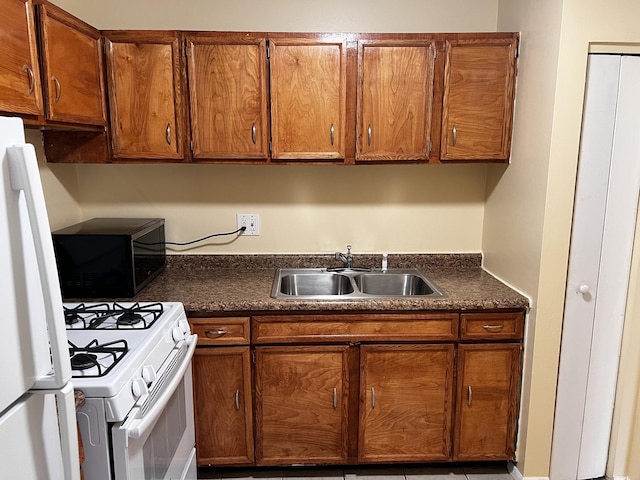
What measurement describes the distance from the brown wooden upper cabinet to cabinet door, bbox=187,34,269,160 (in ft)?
0.26

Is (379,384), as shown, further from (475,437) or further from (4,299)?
(4,299)

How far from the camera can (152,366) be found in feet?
4.49

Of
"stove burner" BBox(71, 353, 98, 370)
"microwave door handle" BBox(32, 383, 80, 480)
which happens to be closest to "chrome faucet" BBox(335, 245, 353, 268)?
Result: "stove burner" BBox(71, 353, 98, 370)

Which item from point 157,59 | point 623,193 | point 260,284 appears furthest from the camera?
point 260,284

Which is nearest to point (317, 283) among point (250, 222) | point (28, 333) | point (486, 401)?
point (250, 222)

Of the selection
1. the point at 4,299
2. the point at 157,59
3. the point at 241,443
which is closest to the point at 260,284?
the point at 241,443

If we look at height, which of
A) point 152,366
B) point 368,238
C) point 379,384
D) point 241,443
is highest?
point 368,238

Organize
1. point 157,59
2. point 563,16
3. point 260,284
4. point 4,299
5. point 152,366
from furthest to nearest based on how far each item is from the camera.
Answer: point 260,284 < point 157,59 < point 563,16 < point 152,366 < point 4,299

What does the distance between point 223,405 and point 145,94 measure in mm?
1432

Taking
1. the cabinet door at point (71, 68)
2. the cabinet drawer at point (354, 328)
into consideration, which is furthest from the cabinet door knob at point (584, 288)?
the cabinet door at point (71, 68)

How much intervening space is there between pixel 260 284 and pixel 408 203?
91 cm

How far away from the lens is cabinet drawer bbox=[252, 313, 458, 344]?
1923 millimetres

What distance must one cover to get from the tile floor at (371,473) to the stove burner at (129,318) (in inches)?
37.6

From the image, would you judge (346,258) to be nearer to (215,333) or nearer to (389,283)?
(389,283)
